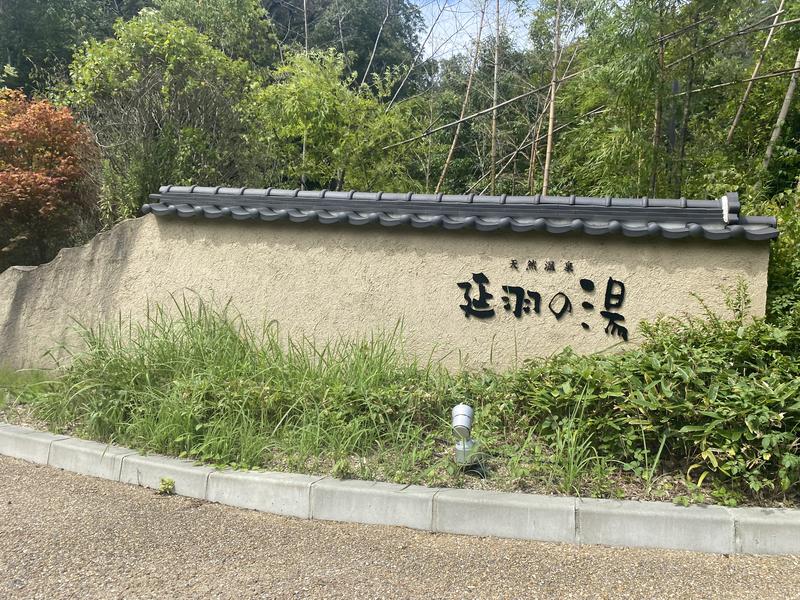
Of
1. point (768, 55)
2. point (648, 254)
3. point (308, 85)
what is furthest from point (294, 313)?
point (768, 55)

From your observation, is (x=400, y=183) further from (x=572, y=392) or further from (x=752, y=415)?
(x=752, y=415)

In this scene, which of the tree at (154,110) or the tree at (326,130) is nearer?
the tree at (154,110)

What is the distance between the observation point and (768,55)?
30.9ft

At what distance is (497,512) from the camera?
11.9ft

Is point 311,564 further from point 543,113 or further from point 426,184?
point 426,184

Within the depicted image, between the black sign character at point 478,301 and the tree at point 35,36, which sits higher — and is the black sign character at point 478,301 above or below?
below

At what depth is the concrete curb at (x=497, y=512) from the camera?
135 inches

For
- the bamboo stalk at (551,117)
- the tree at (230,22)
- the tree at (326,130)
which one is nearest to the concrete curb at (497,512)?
the bamboo stalk at (551,117)

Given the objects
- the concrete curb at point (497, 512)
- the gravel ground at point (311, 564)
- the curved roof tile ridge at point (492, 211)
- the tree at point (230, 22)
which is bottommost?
the gravel ground at point (311, 564)

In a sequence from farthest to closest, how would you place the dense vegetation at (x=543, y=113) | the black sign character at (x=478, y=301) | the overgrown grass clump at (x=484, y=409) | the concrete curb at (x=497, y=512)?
the dense vegetation at (x=543, y=113), the black sign character at (x=478, y=301), the overgrown grass clump at (x=484, y=409), the concrete curb at (x=497, y=512)

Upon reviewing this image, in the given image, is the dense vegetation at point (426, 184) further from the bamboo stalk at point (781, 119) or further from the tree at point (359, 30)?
the tree at point (359, 30)

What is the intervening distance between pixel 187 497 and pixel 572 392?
247cm

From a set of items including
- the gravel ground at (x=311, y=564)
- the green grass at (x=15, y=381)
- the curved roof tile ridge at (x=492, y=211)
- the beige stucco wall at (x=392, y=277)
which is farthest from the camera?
the green grass at (x=15, y=381)

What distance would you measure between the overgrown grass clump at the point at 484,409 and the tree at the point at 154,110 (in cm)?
387
